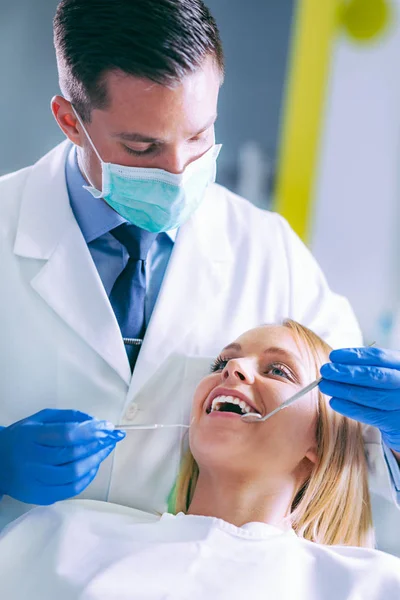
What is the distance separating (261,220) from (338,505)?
2.35ft

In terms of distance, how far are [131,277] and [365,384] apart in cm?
57

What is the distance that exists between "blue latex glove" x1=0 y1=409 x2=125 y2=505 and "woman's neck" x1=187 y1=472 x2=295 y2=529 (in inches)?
9.2

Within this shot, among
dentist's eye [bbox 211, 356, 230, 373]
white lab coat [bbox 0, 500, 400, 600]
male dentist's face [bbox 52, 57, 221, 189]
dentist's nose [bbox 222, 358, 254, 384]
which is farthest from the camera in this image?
dentist's eye [bbox 211, 356, 230, 373]

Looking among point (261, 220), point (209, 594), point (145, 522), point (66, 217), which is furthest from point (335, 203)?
point (209, 594)

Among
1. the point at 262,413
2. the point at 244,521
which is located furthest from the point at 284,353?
the point at 244,521

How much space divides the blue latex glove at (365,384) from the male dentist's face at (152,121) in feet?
1.62

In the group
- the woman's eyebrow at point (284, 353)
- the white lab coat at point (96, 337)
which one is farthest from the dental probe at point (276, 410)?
the white lab coat at point (96, 337)

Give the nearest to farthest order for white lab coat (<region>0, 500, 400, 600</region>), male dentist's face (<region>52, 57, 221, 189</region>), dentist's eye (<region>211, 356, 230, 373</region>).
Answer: white lab coat (<region>0, 500, 400, 600</region>)
male dentist's face (<region>52, 57, 221, 189</region>)
dentist's eye (<region>211, 356, 230, 373</region>)

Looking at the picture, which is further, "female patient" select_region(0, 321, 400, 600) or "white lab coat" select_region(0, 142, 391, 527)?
"white lab coat" select_region(0, 142, 391, 527)

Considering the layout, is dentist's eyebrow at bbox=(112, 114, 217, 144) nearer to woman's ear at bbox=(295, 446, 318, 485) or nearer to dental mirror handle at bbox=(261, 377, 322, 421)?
dental mirror handle at bbox=(261, 377, 322, 421)

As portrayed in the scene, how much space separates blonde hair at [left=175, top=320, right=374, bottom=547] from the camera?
152 cm

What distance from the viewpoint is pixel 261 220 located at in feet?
6.11

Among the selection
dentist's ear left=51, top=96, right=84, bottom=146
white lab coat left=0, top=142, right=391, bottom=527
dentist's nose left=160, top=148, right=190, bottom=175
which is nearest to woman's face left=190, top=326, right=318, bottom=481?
white lab coat left=0, top=142, right=391, bottom=527

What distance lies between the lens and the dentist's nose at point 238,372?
1.48 metres
